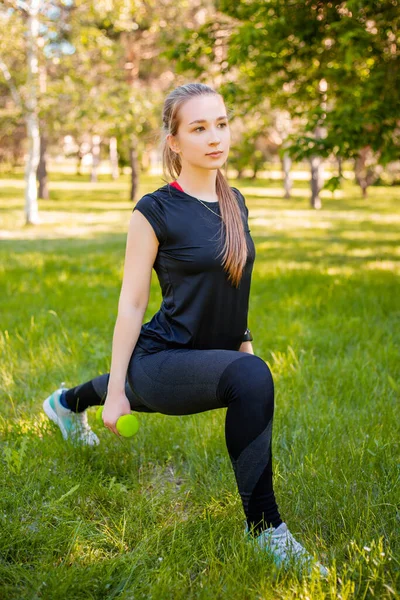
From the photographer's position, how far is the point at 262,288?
8047mm

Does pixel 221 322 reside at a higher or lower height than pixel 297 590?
higher

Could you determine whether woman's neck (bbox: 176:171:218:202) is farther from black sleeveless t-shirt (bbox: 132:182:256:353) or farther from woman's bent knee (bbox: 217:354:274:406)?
woman's bent knee (bbox: 217:354:274:406)

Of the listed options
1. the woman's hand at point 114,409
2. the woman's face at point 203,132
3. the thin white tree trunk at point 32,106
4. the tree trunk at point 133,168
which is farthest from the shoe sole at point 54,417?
the tree trunk at point 133,168

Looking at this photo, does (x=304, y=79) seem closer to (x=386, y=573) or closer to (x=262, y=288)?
(x=262, y=288)

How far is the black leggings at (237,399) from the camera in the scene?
7.68 feet

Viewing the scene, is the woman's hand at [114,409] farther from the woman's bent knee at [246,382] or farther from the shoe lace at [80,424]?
the shoe lace at [80,424]

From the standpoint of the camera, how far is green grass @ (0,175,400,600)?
7.65 feet

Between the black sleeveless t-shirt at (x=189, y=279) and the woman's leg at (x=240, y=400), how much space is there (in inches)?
5.1

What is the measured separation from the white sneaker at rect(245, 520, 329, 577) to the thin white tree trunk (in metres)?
15.4

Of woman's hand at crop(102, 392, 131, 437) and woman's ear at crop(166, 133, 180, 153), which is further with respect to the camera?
woman's ear at crop(166, 133, 180, 153)

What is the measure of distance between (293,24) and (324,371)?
4.68 metres

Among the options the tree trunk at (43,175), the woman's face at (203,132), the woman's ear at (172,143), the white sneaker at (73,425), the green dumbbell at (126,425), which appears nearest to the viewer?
the green dumbbell at (126,425)

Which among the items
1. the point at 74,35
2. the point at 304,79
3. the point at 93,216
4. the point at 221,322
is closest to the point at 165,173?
the point at 221,322

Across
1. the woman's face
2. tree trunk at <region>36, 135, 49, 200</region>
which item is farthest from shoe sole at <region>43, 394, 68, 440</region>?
tree trunk at <region>36, 135, 49, 200</region>
